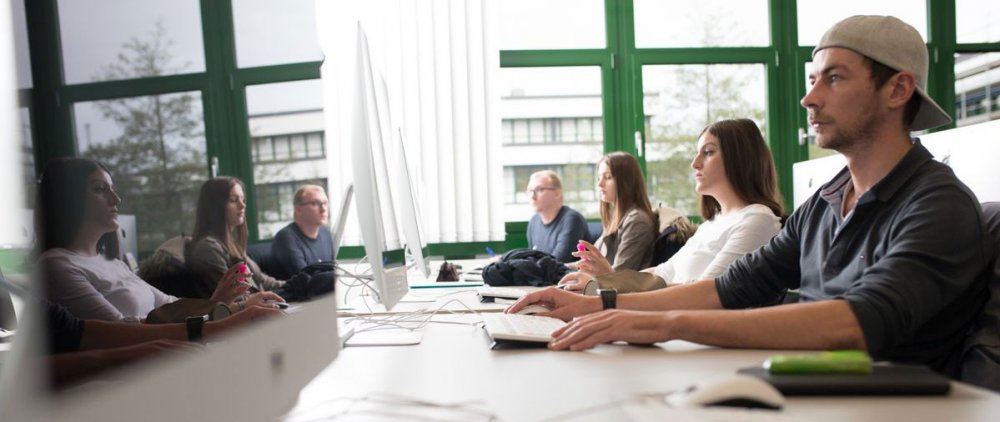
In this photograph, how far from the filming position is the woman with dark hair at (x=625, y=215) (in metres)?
3.15

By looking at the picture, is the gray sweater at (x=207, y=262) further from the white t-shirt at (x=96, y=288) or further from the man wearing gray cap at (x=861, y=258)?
the man wearing gray cap at (x=861, y=258)

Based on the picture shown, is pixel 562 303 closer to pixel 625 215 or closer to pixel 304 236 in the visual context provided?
pixel 304 236

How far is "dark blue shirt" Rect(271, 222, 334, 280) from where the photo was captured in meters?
0.86

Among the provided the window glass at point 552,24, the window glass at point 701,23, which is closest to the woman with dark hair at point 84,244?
the window glass at point 552,24

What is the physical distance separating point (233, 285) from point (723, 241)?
192 centimetres

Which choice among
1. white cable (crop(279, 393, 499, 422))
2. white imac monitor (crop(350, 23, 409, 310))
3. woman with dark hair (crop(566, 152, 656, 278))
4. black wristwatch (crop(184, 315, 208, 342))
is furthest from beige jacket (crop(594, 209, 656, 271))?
black wristwatch (crop(184, 315, 208, 342))

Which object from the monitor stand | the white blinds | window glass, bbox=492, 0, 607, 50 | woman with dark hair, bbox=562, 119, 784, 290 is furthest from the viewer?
window glass, bbox=492, 0, 607, 50

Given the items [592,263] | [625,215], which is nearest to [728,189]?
[592,263]

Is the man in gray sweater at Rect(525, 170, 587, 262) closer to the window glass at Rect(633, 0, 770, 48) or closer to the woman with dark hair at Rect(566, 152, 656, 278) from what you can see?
the woman with dark hair at Rect(566, 152, 656, 278)

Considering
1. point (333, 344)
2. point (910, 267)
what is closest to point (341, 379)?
point (333, 344)

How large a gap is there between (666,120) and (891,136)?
3.53m

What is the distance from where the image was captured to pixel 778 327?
1148 mm

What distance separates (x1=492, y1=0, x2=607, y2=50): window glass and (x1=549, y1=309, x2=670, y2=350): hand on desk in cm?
389

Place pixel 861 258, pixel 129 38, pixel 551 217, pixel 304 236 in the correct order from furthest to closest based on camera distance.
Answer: pixel 551 217
pixel 861 258
pixel 304 236
pixel 129 38
